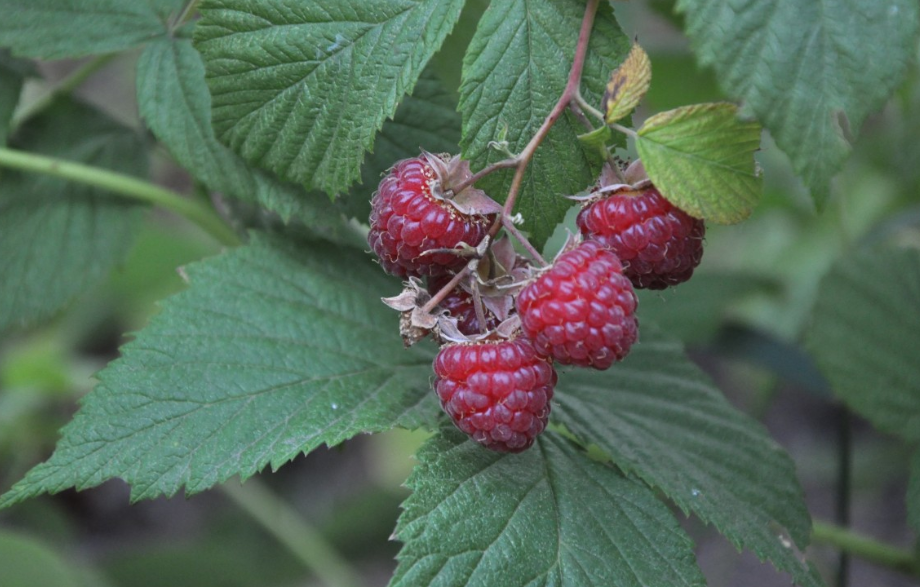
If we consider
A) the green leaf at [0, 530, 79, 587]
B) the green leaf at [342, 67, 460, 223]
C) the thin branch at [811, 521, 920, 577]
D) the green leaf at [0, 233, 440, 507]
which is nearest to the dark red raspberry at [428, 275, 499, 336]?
the green leaf at [0, 233, 440, 507]

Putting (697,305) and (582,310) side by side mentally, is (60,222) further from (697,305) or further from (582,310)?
(697,305)

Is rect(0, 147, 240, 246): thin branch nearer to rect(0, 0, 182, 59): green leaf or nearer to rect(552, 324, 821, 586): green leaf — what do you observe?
rect(0, 0, 182, 59): green leaf

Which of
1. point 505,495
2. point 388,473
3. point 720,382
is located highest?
point 505,495

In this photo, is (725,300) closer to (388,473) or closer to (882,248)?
(882,248)

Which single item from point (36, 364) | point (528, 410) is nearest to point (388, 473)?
point (36, 364)

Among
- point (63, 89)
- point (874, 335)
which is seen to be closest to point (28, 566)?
point (63, 89)

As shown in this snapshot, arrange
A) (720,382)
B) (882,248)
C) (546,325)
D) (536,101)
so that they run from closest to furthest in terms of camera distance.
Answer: (546,325) → (536,101) → (882,248) → (720,382)
